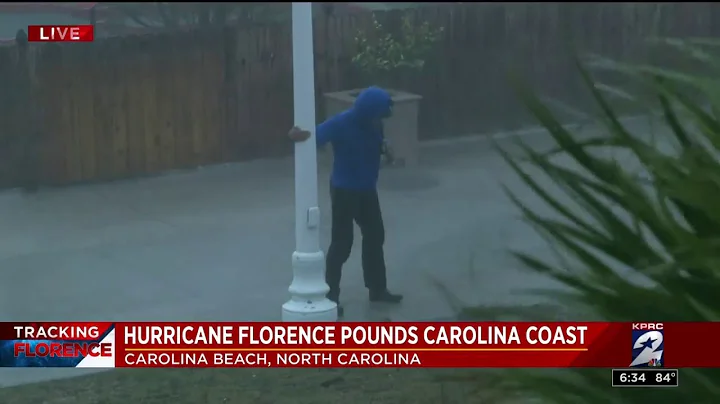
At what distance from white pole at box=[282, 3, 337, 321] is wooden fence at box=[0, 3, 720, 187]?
2035mm

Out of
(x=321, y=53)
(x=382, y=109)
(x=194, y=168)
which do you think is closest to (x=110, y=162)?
(x=194, y=168)

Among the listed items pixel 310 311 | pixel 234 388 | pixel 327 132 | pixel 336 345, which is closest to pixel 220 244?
pixel 327 132

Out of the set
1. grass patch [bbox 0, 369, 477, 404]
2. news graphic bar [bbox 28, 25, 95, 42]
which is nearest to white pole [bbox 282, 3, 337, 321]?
grass patch [bbox 0, 369, 477, 404]

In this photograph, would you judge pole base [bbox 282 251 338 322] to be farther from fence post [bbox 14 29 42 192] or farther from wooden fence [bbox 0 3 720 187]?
fence post [bbox 14 29 42 192]

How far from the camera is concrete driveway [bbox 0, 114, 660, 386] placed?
7094mm

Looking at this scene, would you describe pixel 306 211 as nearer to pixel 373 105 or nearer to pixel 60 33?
pixel 373 105

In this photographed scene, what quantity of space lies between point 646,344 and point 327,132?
4575 mm

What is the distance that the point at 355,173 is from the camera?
684 cm

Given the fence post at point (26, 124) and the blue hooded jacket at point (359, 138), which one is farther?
the fence post at point (26, 124)

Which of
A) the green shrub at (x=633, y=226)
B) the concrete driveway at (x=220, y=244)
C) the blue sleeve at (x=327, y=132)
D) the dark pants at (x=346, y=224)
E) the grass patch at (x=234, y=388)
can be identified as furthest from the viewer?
the concrete driveway at (x=220, y=244)

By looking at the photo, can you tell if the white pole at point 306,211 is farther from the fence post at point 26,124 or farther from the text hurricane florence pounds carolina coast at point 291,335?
the fence post at point 26,124

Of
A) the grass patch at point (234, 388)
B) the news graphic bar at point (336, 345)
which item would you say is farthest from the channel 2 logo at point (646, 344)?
the grass patch at point (234, 388)

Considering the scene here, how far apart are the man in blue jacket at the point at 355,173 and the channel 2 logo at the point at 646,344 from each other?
176 inches

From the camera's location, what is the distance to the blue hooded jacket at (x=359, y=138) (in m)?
6.77
